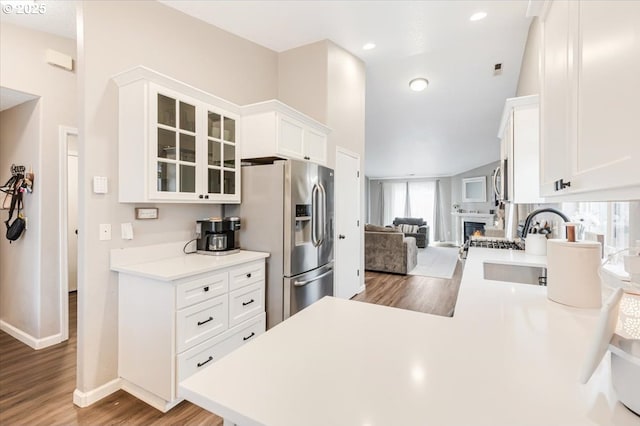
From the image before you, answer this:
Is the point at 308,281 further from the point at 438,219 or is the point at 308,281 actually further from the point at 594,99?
the point at 438,219

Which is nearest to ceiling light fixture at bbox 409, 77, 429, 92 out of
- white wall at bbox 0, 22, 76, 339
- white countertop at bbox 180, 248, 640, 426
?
white countertop at bbox 180, 248, 640, 426

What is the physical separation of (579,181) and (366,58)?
371 cm

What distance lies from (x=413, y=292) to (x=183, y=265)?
3484 mm

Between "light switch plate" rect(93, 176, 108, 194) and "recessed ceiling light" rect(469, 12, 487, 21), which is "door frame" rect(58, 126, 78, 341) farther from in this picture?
"recessed ceiling light" rect(469, 12, 487, 21)

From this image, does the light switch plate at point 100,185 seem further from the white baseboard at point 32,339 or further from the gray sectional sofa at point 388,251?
the gray sectional sofa at point 388,251

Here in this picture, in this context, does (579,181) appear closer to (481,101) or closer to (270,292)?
(270,292)

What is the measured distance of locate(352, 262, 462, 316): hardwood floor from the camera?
385 cm

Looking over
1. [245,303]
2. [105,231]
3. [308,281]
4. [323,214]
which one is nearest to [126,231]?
[105,231]

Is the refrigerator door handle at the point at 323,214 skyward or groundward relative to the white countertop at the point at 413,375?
skyward

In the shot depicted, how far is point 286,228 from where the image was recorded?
2561 millimetres

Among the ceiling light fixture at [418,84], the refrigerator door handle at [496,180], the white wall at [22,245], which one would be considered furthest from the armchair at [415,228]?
the white wall at [22,245]

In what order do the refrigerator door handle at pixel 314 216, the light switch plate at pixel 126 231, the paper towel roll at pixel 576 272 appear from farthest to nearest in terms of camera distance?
the refrigerator door handle at pixel 314 216 < the light switch plate at pixel 126 231 < the paper towel roll at pixel 576 272

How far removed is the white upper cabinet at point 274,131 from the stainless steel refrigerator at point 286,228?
0.17 meters

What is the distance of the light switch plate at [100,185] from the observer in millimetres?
1985
